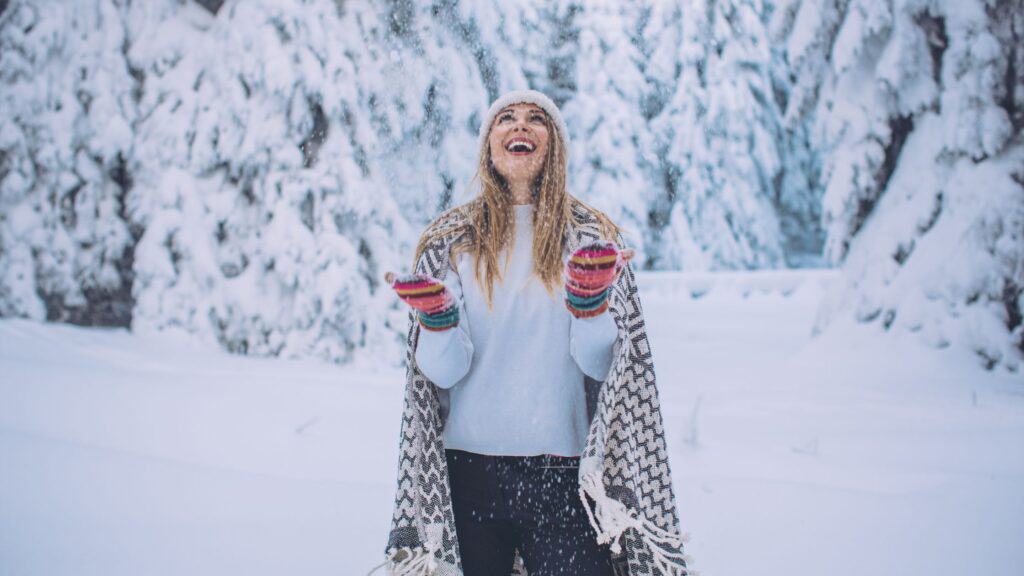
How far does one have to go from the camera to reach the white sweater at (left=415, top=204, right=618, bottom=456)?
148cm

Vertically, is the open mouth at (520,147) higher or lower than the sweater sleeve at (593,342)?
higher

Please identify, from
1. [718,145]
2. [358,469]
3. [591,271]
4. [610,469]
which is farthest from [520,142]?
[718,145]

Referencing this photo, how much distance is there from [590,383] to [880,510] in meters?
2.35

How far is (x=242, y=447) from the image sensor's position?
382 centimetres

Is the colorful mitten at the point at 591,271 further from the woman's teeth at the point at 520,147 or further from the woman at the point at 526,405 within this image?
the woman's teeth at the point at 520,147

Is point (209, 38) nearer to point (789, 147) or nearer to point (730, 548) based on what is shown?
point (730, 548)

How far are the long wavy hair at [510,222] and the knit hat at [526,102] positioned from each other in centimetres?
2

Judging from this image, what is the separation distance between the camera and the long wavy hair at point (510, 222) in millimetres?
1598

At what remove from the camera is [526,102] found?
5.57ft

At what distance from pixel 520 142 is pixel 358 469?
8.49 ft

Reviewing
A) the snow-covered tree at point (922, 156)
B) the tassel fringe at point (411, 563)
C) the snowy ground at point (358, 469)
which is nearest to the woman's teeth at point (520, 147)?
the tassel fringe at point (411, 563)

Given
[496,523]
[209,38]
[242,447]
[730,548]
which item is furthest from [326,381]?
[209,38]

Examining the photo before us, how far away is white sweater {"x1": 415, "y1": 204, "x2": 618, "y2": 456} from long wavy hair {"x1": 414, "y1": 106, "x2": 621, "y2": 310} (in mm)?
39

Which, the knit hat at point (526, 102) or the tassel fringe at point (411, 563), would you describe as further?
the knit hat at point (526, 102)
